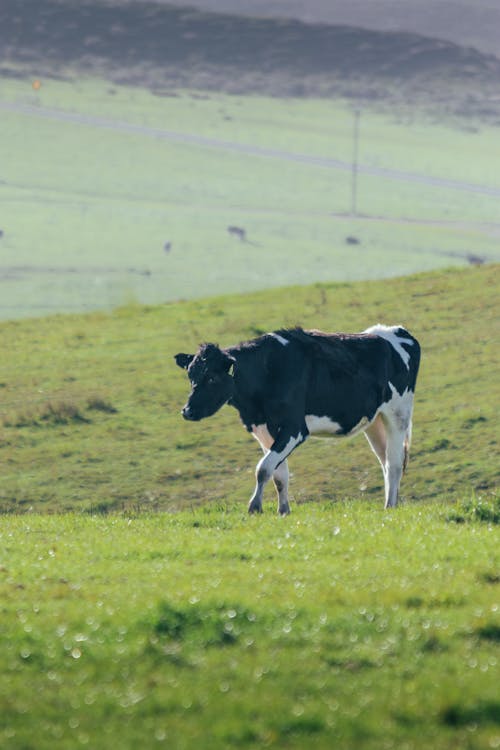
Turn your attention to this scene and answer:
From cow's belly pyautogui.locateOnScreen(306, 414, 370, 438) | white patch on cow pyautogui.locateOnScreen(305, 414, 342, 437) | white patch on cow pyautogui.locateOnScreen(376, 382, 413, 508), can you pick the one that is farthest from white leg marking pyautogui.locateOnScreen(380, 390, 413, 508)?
white patch on cow pyautogui.locateOnScreen(305, 414, 342, 437)

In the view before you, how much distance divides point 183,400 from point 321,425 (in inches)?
585

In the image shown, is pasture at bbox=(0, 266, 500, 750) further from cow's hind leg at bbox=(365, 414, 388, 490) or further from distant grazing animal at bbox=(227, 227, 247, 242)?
distant grazing animal at bbox=(227, 227, 247, 242)

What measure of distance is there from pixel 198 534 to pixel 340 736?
669cm

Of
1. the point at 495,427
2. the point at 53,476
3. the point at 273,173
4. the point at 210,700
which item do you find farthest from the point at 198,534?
the point at 273,173

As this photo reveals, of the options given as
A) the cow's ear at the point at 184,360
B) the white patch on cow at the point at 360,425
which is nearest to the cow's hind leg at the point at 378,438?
the white patch on cow at the point at 360,425

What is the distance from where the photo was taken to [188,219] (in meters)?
152

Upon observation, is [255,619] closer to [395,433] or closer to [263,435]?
[263,435]

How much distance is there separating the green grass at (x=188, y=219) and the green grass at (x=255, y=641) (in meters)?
73.2

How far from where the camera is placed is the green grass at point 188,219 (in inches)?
4430

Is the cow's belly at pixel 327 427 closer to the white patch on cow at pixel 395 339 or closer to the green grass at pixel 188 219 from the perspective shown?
the white patch on cow at pixel 395 339

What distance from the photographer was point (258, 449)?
28719mm

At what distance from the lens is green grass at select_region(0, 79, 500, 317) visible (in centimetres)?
11251

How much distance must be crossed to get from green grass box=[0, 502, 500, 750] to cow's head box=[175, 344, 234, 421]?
12.5 ft

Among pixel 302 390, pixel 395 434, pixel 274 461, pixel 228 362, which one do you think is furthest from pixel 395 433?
pixel 228 362
